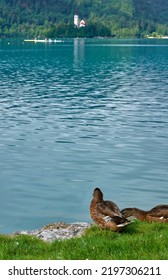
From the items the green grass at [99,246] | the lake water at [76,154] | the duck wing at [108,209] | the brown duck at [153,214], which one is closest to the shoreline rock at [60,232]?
the green grass at [99,246]

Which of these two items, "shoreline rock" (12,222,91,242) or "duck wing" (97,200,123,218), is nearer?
"duck wing" (97,200,123,218)

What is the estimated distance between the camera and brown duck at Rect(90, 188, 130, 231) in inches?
829

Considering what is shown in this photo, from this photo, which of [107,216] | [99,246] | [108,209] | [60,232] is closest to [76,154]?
[60,232]

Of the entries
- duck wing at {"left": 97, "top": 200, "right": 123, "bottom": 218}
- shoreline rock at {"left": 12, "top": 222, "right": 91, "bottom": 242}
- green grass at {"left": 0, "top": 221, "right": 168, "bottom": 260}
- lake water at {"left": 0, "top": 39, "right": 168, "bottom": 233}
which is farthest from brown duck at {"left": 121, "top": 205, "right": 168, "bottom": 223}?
→ lake water at {"left": 0, "top": 39, "right": 168, "bottom": 233}

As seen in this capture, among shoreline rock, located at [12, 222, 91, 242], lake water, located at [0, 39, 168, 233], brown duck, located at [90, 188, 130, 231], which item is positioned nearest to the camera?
brown duck, located at [90, 188, 130, 231]

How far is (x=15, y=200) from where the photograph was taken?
37719 mm

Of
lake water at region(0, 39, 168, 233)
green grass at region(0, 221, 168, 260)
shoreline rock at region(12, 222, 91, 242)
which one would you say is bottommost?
lake water at region(0, 39, 168, 233)

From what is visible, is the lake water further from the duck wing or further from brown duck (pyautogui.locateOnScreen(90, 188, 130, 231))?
the duck wing

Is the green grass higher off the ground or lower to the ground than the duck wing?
lower

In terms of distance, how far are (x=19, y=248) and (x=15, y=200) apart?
1766cm

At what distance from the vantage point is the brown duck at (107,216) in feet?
69.1

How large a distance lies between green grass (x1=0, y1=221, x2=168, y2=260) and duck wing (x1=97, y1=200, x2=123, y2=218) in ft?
2.07

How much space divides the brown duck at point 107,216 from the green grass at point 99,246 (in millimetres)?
260
